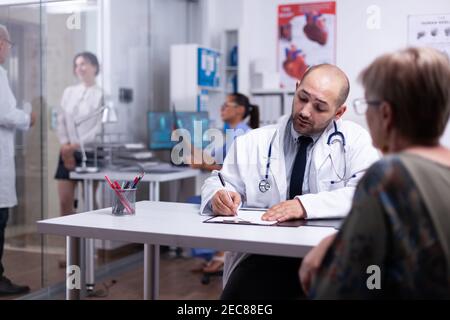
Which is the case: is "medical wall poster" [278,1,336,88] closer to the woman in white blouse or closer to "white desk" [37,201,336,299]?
the woman in white blouse

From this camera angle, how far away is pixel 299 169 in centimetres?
212

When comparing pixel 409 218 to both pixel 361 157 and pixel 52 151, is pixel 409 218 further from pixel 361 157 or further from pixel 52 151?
pixel 52 151

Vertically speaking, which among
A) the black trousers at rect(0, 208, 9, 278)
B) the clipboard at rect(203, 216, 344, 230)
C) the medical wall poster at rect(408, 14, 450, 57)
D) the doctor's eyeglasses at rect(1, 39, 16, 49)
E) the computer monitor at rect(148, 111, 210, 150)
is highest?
the medical wall poster at rect(408, 14, 450, 57)

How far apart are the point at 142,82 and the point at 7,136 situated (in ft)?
6.42

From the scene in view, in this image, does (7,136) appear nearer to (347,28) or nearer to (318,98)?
(318,98)

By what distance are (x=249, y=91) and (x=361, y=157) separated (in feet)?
11.1

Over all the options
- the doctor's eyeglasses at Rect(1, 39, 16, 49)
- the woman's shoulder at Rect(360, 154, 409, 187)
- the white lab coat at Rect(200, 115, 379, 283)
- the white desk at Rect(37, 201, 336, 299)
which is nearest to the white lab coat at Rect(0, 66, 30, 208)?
the doctor's eyeglasses at Rect(1, 39, 16, 49)

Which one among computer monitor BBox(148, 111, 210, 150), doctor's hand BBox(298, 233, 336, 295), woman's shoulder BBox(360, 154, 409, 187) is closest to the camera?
woman's shoulder BBox(360, 154, 409, 187)

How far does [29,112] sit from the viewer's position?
329cm

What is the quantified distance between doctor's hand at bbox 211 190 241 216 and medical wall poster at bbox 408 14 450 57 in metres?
3.45

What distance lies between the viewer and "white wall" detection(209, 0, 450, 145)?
4.95m

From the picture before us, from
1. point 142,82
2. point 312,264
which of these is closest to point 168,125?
point 142,82

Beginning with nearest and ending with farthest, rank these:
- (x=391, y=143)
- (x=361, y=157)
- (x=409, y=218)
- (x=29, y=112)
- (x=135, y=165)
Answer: (x=409, y=218), (x=391, y=143), (x=361, y=157), (x=29, y=112), (x=135, y=165)
